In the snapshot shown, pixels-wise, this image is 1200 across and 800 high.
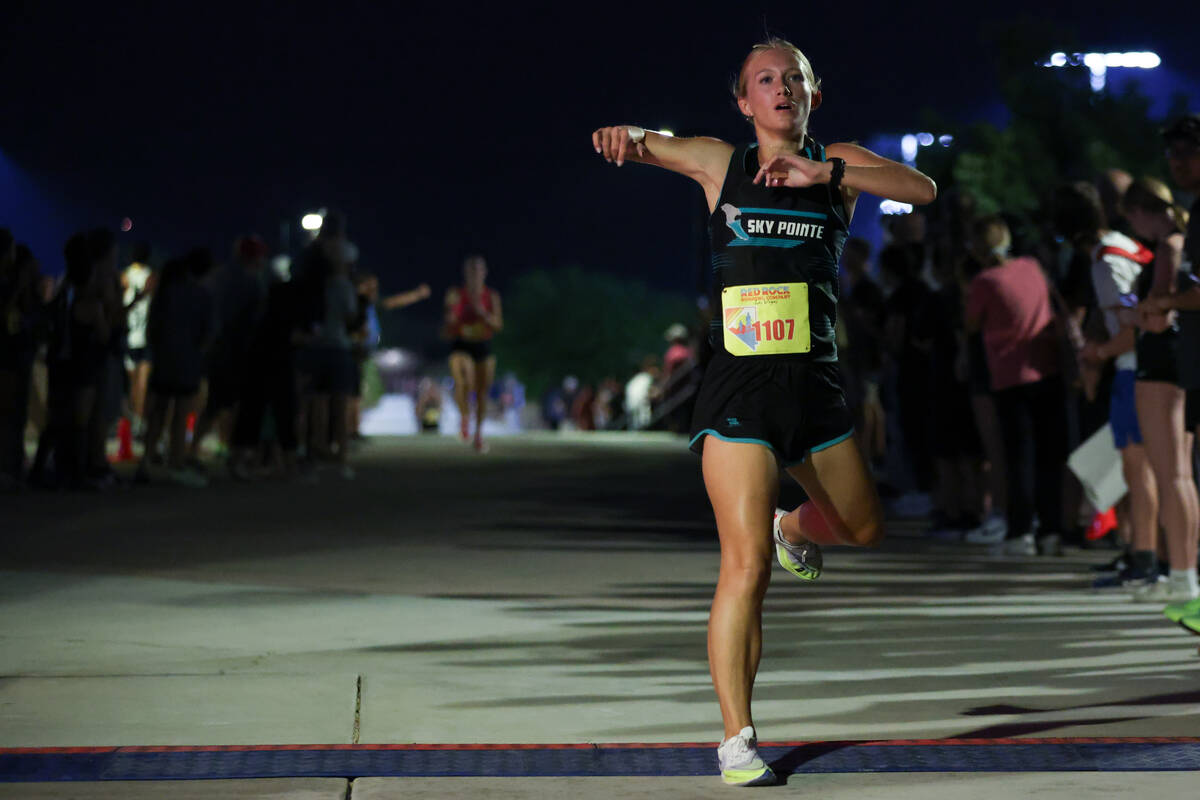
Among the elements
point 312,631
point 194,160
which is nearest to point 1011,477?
point 312,631

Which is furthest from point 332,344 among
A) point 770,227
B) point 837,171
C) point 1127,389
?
point 837,171

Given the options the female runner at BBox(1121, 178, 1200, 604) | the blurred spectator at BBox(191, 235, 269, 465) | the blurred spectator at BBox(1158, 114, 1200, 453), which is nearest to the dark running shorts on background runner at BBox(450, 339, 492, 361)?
the blurred spectator at BBox(191, 235, 269, 465)

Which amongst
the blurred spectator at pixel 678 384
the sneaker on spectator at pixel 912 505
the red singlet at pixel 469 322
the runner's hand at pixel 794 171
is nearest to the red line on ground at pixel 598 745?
the runner's hand at pixel 794 171

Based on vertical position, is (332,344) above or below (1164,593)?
above

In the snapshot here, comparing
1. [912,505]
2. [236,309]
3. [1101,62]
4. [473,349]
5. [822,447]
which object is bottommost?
[912,505]

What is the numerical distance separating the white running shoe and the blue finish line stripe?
15 cm

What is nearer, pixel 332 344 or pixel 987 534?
pixel 987 534

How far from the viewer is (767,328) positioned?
4.75 m

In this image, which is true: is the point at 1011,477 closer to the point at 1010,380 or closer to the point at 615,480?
the point at 1010,380

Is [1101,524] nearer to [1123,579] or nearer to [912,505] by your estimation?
[1123,579]

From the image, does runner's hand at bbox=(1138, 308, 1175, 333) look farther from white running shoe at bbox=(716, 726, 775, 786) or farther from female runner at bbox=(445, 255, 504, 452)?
female runner at bbox=(445, 255, 504, 452)

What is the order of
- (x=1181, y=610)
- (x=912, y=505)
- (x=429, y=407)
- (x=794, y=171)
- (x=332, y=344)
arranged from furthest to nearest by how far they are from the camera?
(x=429, y=407)
(x=332, y=344)
(x=912, y=505)
(x=1181, y=610)
(x=794, y=171)

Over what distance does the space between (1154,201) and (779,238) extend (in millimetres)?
3520

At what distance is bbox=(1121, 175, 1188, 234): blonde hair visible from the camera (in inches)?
301
